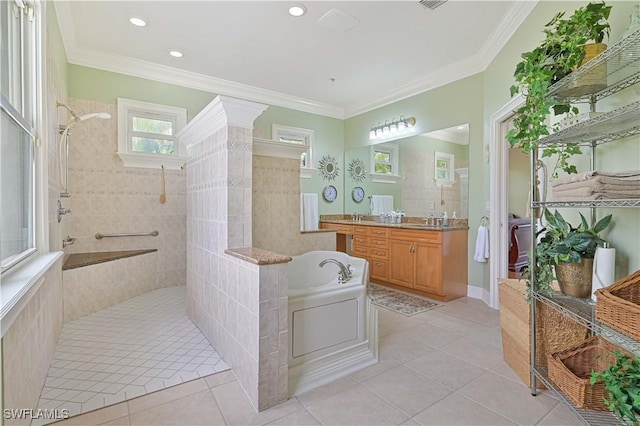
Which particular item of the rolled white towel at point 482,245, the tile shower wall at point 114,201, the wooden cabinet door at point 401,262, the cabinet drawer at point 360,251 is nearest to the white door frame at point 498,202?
the rolled white towel at point 482,245

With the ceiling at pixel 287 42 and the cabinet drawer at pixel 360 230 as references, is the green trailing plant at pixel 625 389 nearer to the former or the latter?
the ceiling at pixel 287 42

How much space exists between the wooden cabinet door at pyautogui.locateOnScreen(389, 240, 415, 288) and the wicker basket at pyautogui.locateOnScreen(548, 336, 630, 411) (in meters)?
2.24

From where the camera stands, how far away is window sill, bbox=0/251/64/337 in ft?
3.47

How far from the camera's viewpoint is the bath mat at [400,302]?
11.0 ft

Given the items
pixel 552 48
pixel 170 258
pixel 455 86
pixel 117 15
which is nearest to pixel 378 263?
pixel 455 86

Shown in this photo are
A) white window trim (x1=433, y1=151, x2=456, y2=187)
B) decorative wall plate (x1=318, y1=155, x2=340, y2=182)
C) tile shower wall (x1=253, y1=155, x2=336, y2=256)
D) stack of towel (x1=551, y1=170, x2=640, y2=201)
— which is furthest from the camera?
decorative wall plate (x1=318, y1=155, x2=340, y2=182)

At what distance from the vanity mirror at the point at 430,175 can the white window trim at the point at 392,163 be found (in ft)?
0.05

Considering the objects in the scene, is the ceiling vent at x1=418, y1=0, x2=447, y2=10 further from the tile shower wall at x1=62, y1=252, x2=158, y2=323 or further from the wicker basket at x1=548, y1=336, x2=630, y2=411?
the tile shower wall at x1=62, y1=252, x2=158, y2=323

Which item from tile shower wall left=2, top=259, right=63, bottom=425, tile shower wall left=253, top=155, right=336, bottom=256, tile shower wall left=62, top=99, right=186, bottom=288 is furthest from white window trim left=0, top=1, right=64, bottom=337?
tile shower wall left=62, top=99, right=186, bottom=288

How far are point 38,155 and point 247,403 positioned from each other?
6.46 feet

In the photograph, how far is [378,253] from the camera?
4367mm

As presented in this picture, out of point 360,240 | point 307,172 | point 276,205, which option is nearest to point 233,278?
point 276,205

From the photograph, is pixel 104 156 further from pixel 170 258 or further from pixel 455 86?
pixel 455 86

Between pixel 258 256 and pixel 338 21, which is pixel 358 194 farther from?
pixel 258 256
